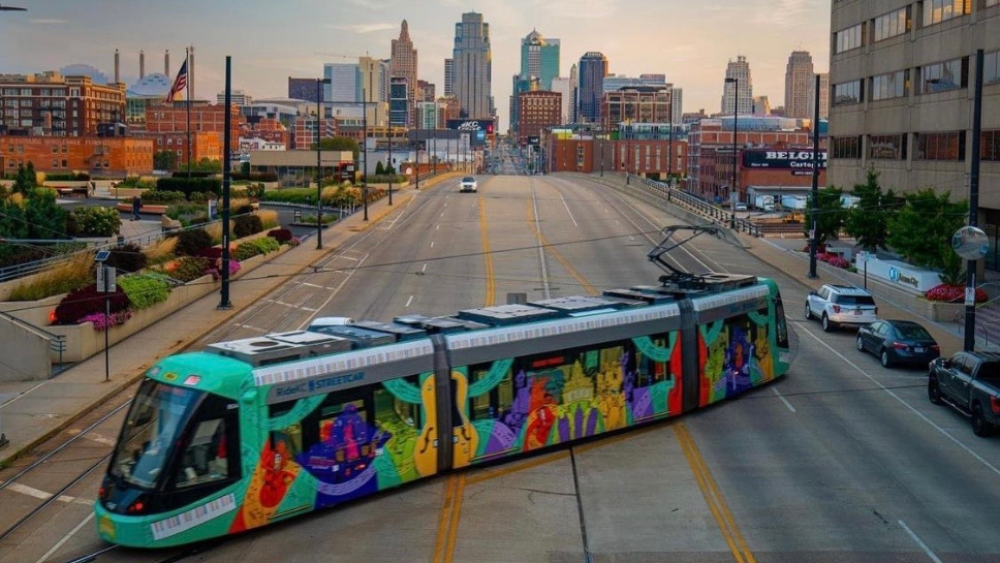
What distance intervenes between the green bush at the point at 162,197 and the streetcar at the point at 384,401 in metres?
58.1

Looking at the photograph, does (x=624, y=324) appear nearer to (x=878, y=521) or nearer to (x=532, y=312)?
(x=532, y=312)

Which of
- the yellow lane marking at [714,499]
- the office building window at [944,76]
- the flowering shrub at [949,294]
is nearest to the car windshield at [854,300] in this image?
the flowering shrub at [949,294]

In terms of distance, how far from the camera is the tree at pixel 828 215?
173 ft

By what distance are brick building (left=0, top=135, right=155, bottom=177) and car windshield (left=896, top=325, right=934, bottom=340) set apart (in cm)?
12464

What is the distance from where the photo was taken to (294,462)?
16062mm

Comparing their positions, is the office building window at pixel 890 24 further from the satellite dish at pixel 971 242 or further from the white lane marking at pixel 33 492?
the white lane marking at pixel 33 492

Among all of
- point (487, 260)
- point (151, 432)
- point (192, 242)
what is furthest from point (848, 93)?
point (151, 432)

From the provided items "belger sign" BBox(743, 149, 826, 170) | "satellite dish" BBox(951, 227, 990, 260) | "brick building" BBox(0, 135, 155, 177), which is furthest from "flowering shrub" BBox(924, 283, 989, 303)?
"brick building" BBox(0, 135, 155, 177)

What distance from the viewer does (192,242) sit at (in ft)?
148

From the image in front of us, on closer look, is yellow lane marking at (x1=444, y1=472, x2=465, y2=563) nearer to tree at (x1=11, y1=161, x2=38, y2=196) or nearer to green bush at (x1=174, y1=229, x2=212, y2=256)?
green bush at (x1=174, y1=229, x2=212, y2=256)

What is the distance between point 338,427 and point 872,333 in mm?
20039

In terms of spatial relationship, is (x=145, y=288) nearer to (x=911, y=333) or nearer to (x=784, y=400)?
(x=784, y=400)

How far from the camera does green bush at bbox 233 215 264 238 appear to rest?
54.2 metres

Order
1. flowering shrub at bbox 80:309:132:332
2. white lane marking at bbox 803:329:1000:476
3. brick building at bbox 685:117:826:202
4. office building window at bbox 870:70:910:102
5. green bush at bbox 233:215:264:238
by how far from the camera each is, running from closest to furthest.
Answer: white lane marking at bbox 803:329:1000:476 → flowering shrub at bbox 80:309:132:332 → office building window at bbox 870:70:910:102 → green bush at bbox 233:215:264:238 → brick building at bbox 685:117:826:202
